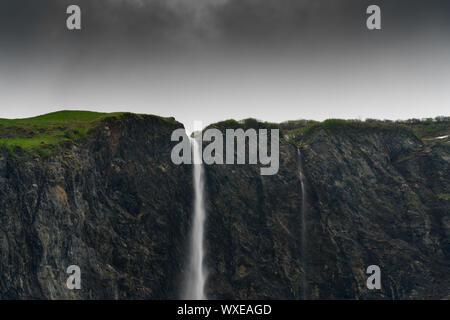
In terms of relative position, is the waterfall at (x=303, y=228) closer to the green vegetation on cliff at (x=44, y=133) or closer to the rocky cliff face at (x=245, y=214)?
the rocky cliff face at (x=245, y=214)

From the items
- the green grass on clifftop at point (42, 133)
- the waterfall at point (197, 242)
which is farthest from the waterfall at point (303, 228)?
the green grass on clifftop at point (42, 133)

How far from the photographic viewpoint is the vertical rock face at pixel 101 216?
123 feet

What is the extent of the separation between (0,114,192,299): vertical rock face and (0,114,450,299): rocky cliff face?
5.5 inches

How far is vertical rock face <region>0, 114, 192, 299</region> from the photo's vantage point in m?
37.5

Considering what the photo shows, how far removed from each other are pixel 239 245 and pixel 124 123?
23.4m

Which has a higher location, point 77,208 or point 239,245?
point 77,208

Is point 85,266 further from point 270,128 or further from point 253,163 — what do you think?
point 270,128

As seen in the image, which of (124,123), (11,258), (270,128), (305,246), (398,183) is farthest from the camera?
(270,128)

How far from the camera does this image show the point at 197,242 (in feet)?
179

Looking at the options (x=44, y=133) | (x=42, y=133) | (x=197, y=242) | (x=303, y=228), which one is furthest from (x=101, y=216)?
(x=303, y=228)

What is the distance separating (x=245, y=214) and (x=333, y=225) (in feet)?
43.7

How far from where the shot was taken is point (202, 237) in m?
55.3

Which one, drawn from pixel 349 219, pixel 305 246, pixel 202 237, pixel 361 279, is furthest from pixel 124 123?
pixel 361 279

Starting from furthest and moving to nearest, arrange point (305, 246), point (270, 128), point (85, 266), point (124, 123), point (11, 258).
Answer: point (270, 128) < point (305, 246) < point (124, 123) < point (85, 266) < point (11, 258)
